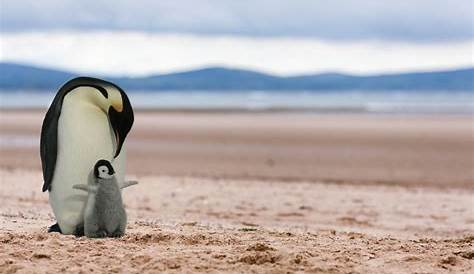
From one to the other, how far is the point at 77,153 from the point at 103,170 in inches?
13.1

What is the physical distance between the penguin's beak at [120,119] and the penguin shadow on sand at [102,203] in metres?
0.33

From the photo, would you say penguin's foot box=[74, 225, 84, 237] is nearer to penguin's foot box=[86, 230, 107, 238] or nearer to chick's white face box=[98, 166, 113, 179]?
penguin's foot box=[86, 230, 107, 238]

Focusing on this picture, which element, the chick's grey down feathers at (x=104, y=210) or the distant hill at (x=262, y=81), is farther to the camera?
the distant hill at (x=262, y=81)

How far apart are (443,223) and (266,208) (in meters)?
Answer: 2.71

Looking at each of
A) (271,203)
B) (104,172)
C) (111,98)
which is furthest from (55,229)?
(271,203)

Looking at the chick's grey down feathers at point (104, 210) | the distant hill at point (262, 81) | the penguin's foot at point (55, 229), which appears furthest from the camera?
the distant hill at point (262, 81)

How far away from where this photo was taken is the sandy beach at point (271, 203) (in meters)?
7.27

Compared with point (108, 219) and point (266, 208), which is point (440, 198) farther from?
point (108, 219)

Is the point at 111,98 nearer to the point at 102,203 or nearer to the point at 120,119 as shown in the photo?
the point at 120,119

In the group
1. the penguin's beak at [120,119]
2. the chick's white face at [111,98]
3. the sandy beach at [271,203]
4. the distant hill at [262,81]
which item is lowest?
the sandy beach at [271,203]

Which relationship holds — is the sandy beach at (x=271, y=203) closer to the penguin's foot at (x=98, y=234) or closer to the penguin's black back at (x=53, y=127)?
the penguin's foot at (x=98, y=234)

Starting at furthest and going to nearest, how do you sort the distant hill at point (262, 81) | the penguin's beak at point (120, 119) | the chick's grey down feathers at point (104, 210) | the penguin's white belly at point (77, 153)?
the distant hill at point (262, 81) < the penguin's beak at point (120, 119) < the penguin's white belly at point (77, 153) < the chick's grey down feathers at point (104, 210)

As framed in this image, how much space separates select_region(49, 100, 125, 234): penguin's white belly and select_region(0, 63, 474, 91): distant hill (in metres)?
155

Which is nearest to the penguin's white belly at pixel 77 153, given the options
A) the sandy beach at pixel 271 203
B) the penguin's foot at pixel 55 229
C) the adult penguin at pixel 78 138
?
the adult penguin at pixel 78 138
